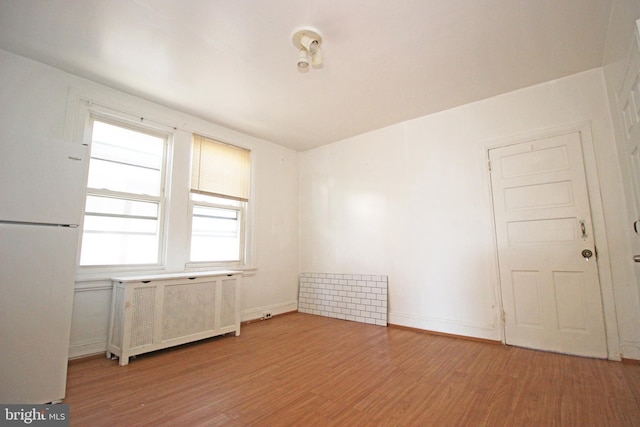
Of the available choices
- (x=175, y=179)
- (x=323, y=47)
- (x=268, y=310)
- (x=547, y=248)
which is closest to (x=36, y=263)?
(x=175, y=179)

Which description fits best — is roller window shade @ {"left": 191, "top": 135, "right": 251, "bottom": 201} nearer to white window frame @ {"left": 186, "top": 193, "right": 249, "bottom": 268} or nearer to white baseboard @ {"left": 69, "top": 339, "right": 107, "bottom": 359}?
white window frame @ {"left": 186, "top": 193, "right": 249, "bottom": 268}

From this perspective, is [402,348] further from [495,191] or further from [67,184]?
[67,184]

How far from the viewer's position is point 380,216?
4.38 metres

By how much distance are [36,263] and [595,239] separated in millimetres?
4830

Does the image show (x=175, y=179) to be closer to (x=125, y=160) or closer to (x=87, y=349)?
(x=125, y=160)

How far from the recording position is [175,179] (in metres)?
3.71

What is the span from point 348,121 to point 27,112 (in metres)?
3.59

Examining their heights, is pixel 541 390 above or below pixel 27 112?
below

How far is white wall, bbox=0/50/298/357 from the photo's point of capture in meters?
2.70

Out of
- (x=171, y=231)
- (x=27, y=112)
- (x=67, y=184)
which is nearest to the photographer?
(x=67, y=184)

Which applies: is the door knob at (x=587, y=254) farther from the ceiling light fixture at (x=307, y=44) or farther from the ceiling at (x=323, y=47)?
the ceiling light fixture at (x=307, y=44)

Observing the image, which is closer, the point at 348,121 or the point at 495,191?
the point at 495,191

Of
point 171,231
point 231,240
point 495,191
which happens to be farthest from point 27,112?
point 495,191

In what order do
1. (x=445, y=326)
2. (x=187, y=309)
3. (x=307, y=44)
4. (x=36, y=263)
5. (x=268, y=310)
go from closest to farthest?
(x=36, y=263) < (x=307, y=44) < (x=187, y=309) < (x=445, y=326) < (x=268, y=310)
